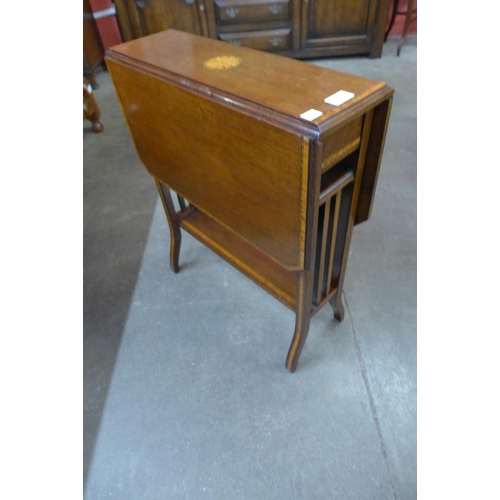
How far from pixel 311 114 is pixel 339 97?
10cm

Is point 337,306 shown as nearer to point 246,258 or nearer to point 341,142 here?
point 246,258

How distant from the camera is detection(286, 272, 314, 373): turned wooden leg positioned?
0.99 metres

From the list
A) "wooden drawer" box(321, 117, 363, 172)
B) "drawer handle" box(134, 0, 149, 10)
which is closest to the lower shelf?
"wooden drawer" box(321, 117, 363, 172)

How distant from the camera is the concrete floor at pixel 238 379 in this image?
3.52 ft

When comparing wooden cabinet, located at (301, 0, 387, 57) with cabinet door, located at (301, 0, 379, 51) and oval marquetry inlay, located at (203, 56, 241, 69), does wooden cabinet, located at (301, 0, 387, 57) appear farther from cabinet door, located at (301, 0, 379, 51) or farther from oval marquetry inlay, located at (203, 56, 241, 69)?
oval marquetry inlay, located at (203, 56, 241, 69)

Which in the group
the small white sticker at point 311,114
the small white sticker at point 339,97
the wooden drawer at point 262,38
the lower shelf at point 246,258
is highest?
the small white sticker at point 339,97

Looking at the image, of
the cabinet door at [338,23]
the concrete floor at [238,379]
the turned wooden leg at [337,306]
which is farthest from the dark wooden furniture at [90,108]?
the turned wooden leg at [337,306]

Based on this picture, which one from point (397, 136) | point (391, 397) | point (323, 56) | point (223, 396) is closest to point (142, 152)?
point (223, 396)

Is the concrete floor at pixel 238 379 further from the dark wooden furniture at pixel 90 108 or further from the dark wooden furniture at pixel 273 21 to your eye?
the dark wooden furniture at pixel 273 21

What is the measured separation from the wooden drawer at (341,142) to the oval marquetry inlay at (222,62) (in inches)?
14.1

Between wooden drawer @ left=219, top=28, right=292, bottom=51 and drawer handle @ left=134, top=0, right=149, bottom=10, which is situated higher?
drawer handle @ left=134, top=0, right=149, bottom=10

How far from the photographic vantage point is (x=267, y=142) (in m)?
0.75

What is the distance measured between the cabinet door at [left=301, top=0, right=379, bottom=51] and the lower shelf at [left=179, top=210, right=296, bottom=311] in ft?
8.20
